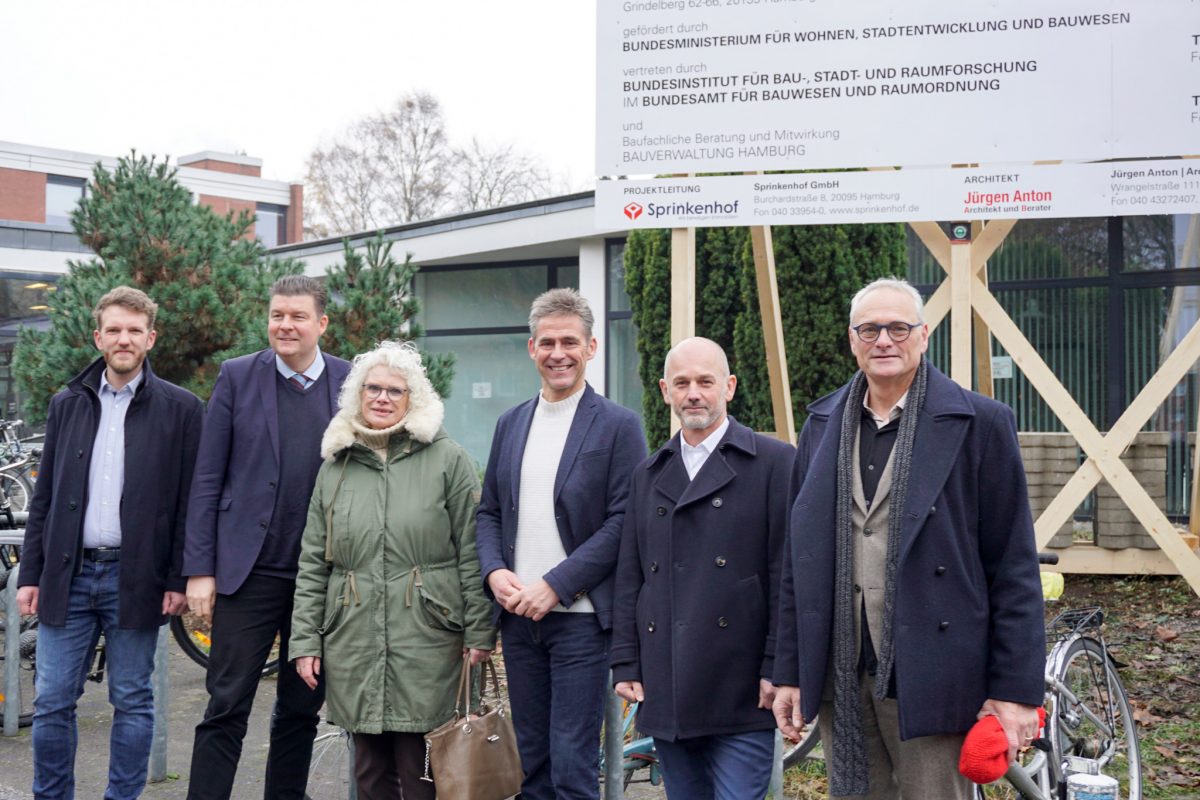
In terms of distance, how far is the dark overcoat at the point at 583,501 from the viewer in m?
3.66

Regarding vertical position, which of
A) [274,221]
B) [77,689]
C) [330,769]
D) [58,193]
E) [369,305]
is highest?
[58,193]

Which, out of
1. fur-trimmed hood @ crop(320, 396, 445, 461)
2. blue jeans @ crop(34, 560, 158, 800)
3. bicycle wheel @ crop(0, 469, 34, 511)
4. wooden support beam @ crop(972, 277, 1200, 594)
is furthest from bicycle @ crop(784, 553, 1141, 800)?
bicycle wheel @ crop(0, 469, 34, 511)

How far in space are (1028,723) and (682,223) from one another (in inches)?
146

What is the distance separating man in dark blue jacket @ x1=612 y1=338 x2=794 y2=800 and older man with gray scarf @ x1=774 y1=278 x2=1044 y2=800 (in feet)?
0.54

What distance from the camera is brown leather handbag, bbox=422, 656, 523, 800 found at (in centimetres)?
372

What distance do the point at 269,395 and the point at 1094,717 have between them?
3.42m

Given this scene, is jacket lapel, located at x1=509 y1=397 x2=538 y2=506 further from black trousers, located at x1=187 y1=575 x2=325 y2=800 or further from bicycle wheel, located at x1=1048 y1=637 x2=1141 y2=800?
bicycle wheel, located at x1=1048 y1=637 x2=1141 y2=800

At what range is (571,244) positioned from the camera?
49.2ft

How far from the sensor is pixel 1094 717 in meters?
4.62

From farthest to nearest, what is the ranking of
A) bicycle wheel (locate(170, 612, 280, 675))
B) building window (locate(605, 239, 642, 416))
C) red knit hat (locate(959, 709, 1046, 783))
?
1. building window (locate(605, 239, 642, 416))
2. bicycle wheel (locate(170, 612, 280, 675))
3. red knit hat (locate(959, 709, 1046, 783))

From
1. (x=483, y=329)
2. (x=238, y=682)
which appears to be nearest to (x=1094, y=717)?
(x=238, y=682)

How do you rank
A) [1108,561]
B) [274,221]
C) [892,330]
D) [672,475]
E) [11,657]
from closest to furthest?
[892,330] < [672,475] < [11,657] < [1108,561] < [274,221]

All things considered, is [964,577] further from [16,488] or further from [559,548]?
[16,488]

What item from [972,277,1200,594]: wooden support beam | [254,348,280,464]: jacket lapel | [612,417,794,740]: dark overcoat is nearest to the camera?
[612,417,794,740]: dark overcoat
